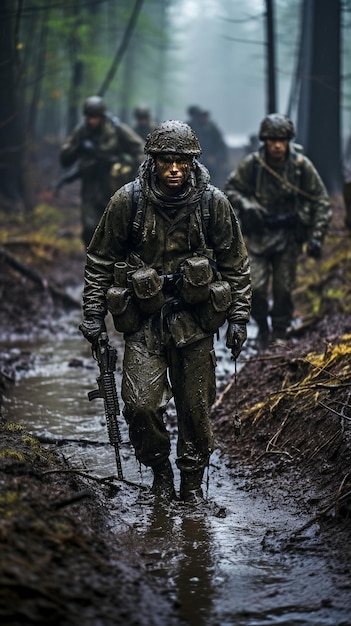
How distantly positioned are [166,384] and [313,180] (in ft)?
15.1

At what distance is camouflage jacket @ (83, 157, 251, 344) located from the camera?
18.9ft

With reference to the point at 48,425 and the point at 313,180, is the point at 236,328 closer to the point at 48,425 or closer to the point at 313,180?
the point at 48,425

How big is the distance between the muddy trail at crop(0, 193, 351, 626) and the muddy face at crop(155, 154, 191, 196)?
1.48 meters

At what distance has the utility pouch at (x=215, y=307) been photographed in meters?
5.79

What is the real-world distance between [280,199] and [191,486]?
4867mm

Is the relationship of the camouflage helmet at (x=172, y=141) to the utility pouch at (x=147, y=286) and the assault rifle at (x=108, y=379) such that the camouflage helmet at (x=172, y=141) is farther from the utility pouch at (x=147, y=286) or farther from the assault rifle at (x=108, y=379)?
the assault rifle at (x=108, y=379)

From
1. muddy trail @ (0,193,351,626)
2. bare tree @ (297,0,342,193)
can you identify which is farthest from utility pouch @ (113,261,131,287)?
bare tree @ (297,0,342,193)

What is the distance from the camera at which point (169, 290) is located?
19.3ft

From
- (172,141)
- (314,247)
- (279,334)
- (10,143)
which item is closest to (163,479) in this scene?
(172,141)

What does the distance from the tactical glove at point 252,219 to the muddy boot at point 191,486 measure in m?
4.45

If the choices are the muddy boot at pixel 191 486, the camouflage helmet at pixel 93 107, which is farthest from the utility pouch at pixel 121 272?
the camouflage helmet at pixel 93 107

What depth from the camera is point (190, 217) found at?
5.78m

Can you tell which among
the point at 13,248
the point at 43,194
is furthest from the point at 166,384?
the point at 43,194

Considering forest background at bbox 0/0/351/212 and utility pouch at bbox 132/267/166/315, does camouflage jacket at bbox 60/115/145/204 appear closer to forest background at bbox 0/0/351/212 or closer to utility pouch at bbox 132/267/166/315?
forest background at bbox 0/0/351/212
